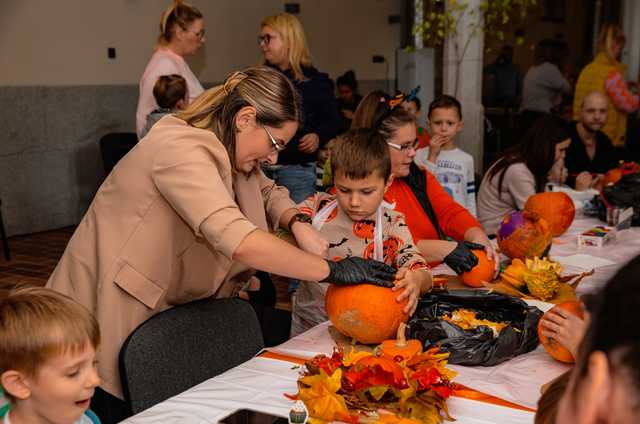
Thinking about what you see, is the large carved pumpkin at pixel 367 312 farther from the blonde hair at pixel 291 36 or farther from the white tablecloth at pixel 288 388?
the blonde hair at pixel 291 36

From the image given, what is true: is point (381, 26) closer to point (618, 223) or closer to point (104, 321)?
point (618, 223)

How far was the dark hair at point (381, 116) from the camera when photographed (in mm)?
3104

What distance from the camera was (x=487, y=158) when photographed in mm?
10688

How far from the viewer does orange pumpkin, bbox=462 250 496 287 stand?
267cm

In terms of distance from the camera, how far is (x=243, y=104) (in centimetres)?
217

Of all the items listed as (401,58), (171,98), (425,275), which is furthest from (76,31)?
(425,275)

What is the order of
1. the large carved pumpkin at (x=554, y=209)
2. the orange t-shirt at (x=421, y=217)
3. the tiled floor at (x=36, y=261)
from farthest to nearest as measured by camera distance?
the tiled floor at (x=36, y=261) < the large carved pumpkin at (x=554, y=209) < the orange t-shirt at (x=421, y=217)

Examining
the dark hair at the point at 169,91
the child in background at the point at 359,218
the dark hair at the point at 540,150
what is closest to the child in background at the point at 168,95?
the dark hair at the point at 169,91

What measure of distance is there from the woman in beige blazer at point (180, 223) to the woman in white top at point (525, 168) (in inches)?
91.8

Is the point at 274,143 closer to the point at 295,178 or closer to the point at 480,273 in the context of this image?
the point at 480,273

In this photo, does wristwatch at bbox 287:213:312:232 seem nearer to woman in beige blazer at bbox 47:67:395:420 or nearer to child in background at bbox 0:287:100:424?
woman in beige blazer at bbox 47:67:395:420

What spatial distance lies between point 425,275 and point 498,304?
24 centimetres

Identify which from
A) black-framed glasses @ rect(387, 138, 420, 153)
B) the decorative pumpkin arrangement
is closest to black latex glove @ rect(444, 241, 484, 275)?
the decorative pumpkin arrangement

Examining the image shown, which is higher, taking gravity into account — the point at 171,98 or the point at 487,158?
the point at 171,98
